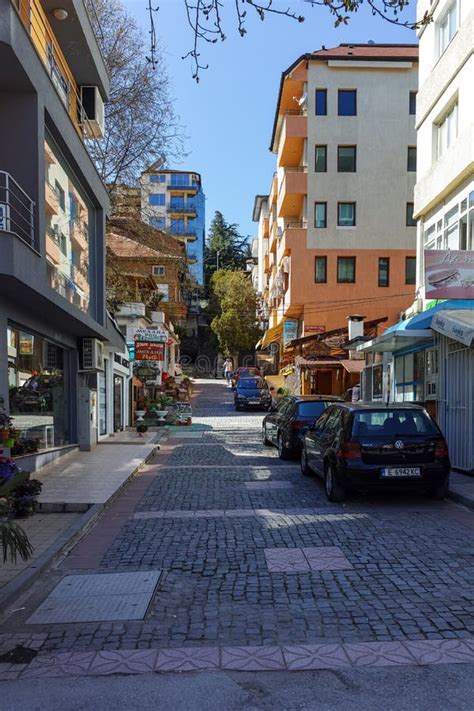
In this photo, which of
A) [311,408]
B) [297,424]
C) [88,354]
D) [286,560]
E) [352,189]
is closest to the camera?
[286,560]

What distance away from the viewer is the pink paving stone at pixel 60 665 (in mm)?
3713

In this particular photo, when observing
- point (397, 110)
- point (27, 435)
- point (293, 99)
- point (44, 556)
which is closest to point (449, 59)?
point (27, 435)

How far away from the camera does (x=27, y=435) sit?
443 inches

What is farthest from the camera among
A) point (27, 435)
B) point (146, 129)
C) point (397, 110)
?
point (397, 110)

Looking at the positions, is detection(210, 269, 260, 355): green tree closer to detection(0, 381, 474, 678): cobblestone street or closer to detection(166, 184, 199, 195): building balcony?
detection(166, 184, 199, 195): building balcony

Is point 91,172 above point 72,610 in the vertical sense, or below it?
above

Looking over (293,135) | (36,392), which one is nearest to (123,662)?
(36,392)

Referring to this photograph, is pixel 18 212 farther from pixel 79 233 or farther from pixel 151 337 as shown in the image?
pixel 151 337

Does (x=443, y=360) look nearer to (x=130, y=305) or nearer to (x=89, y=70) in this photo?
(x=89, y=70)

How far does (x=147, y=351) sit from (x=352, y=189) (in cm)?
1788

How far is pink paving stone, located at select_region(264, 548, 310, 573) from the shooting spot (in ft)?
18.7

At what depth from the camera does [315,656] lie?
153 inches

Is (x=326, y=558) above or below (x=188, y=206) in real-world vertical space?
below

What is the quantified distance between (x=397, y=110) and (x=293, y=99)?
648 centimetres
